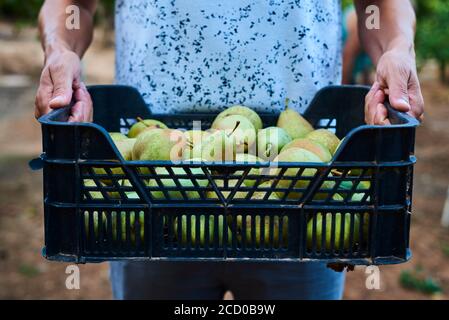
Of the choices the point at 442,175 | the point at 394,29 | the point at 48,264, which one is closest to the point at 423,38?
the point at 442,175

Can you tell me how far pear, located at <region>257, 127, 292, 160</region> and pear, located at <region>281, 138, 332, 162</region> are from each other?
37 millimetres

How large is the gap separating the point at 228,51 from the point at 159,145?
18.7 inches

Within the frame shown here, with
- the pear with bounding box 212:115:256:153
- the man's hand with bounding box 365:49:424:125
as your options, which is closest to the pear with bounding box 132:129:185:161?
the pear with bounding box 212:115:256:153

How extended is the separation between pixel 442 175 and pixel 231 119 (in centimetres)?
547

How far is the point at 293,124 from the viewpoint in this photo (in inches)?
71.2

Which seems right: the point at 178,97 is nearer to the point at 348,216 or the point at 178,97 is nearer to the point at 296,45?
the point at 296,45

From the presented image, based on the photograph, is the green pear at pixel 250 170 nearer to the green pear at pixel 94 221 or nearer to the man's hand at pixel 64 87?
the green pear at pixel 94 221

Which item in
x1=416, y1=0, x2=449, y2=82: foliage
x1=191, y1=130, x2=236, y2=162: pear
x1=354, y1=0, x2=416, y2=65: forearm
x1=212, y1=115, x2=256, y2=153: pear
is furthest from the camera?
x1=416, y1=0, x2=449, y2=82: foliage

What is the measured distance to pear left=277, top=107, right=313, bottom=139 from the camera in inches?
70.5

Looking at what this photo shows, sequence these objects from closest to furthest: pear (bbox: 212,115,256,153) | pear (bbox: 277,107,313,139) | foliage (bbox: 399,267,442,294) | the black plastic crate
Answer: the black plastic crate → pear (bbox: 212,115,256,153) → pear (bbox: 277,107,313,139) → foliage (bbox: 399,267,442,294)

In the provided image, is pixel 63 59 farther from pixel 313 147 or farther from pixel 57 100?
pixel 313 147

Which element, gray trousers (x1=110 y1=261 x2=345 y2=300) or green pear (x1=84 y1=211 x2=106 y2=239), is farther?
gray trousers (x1=110 y1=261 x2=345 y2=300)

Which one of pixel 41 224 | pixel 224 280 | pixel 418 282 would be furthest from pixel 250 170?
pixel 41 224

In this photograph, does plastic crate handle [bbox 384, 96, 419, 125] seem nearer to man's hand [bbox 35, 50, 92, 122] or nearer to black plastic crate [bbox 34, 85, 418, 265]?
black plastic crate [bbox 34, 85, 418, 265]
